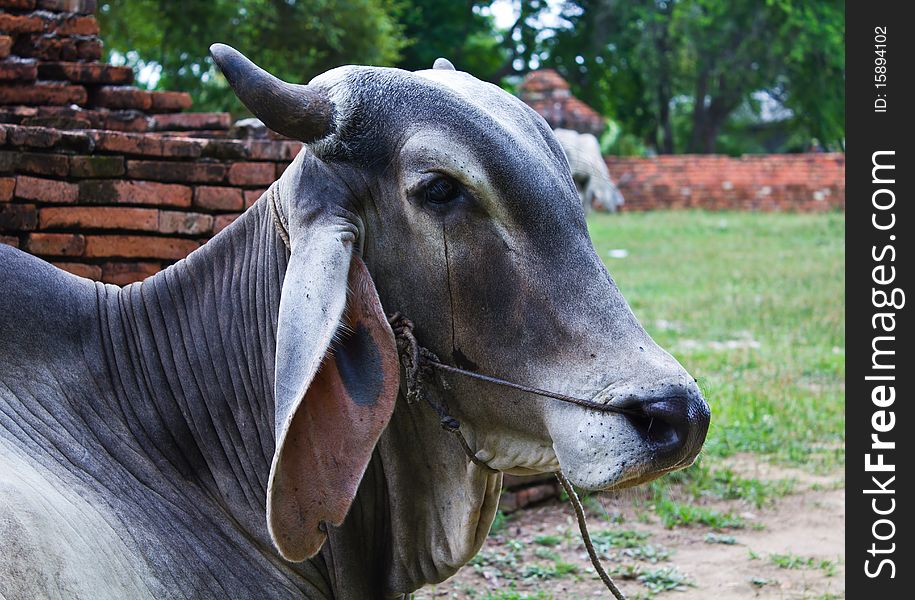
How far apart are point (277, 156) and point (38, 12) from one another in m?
1.66

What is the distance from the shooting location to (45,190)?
3602 millimetres

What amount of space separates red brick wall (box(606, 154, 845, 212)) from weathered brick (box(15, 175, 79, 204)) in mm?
19566

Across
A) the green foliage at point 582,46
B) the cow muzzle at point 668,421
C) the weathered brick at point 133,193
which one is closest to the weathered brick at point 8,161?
the weathered brick at point 133,193

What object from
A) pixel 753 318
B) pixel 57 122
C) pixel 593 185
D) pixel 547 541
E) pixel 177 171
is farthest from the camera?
pixel 593 185

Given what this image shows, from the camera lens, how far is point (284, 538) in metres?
2.15

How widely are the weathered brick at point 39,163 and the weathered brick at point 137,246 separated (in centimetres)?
25

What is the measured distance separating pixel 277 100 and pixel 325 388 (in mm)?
562

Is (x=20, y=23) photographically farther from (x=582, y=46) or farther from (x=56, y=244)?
(x=582, y=46)

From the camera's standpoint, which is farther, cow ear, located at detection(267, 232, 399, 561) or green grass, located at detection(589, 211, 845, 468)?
green grass, located at detection(589, 211, 845, 468)

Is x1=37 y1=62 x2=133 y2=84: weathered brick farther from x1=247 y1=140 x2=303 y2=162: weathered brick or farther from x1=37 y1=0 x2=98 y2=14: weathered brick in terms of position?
x1=247 y1=140 x2=303 y2=162: weathered brick

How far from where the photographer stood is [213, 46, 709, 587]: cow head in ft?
6.93

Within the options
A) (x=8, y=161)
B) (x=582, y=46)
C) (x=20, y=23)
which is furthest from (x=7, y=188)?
(x=582, y=46)

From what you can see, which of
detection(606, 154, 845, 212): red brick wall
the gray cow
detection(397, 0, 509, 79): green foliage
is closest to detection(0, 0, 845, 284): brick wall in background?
the gray cow
